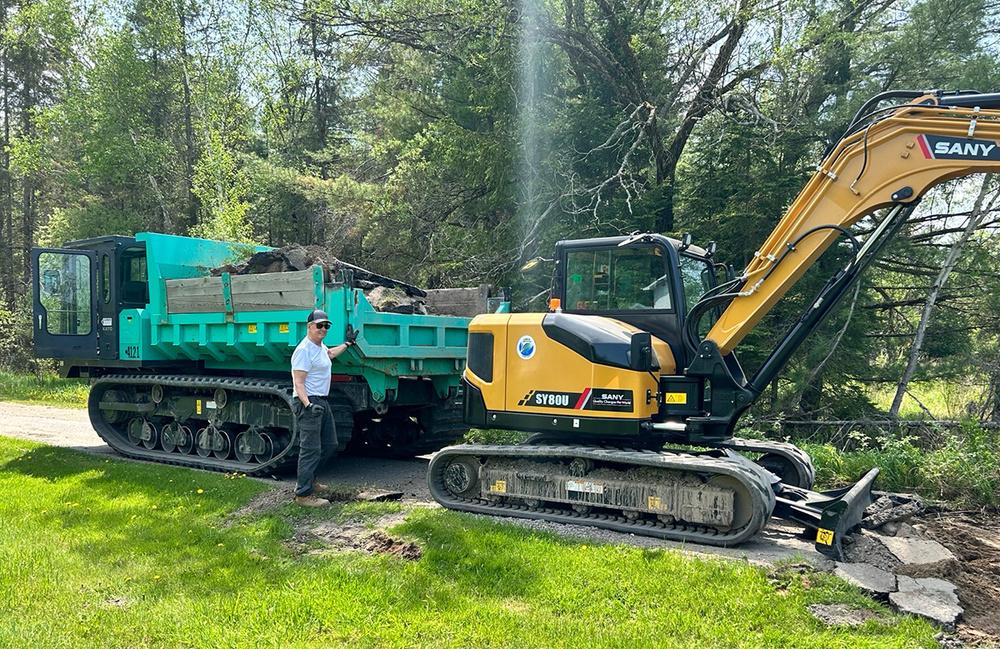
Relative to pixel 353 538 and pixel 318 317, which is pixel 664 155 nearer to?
pixel 318 317

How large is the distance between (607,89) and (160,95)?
46.5ft

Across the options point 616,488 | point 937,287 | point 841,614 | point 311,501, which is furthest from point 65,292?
point 937,287

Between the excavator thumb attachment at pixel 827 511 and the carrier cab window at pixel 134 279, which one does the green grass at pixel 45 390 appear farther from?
the excavator thumb attachment at pixel 827 511

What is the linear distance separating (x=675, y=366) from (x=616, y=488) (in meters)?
1.18

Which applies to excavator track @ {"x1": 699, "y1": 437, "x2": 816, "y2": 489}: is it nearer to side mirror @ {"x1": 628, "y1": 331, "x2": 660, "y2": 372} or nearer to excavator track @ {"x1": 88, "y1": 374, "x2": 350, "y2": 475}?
side mirror @ {"x1": 628, "y1": 331, "x2": 660, "y2": 372}

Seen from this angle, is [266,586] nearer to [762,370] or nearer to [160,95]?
[762,370]

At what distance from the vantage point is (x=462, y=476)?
6680 millimetres

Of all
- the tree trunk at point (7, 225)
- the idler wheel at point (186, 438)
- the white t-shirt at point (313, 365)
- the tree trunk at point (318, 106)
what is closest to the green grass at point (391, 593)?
→ the white t-shirt at point (313, 365)

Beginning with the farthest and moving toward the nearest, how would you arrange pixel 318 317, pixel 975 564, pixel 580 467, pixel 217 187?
1. pixel 217 187
2. pixel 318 317
3. pixel 580 467
4. pixel 975 564

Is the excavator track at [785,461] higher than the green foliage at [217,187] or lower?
lower

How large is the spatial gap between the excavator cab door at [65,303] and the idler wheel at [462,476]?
5.45 meters

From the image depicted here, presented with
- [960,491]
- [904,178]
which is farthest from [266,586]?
[960,491]

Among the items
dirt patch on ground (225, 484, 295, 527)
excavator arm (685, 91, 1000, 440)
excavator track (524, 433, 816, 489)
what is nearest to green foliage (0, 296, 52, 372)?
dirt patch on ground (225, 484, 295, 527)

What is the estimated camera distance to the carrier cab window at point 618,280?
20.2 feet
